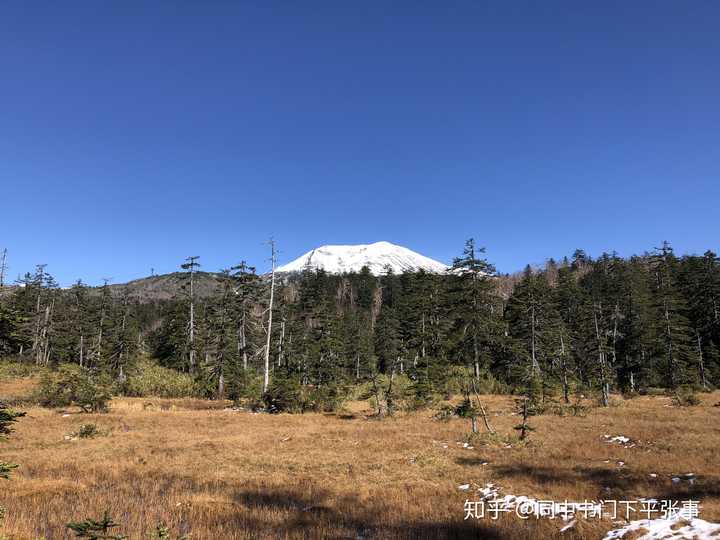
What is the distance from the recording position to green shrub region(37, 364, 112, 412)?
26794 mm

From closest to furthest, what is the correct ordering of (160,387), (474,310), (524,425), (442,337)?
(524,425) → (474,310) → (160,387) → (442,337)

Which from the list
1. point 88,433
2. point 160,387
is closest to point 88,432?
point 88,433

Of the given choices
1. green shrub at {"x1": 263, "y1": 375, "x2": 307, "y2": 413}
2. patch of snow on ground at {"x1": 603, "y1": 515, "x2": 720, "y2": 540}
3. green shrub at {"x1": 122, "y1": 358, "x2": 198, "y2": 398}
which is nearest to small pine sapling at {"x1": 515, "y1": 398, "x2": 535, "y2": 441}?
patch of snow on ground at {"x1": 603, "y1": 515, "x2": 720, "y2": 540}

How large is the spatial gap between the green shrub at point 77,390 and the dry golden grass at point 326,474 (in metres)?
2.56

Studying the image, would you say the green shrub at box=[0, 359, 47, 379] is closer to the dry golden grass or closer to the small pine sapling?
the dry golden grass

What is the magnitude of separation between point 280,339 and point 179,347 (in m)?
16.9

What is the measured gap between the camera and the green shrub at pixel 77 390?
26.8m

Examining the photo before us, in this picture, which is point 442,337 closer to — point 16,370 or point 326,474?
point 326,474

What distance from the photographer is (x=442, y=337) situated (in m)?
44.7

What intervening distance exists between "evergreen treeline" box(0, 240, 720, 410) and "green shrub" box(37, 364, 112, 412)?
4661 mm

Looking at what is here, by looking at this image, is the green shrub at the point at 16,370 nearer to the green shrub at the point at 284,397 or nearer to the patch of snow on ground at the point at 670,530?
the green shrub at the point at 284,397

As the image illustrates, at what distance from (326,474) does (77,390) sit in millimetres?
23480

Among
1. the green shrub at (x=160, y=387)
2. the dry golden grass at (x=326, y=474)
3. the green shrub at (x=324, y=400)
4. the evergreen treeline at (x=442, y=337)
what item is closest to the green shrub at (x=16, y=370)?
the evergreen treeline at (x=442, y=337)

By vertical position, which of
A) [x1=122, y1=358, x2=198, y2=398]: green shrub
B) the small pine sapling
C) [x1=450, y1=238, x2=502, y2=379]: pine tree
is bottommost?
[x1=122, y1=358, x2=198, y2=398]: green shrub
